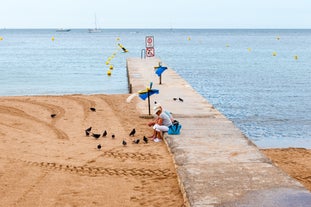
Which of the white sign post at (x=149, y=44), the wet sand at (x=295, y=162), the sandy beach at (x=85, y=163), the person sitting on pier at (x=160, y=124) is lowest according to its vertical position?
the wet sand at (x=295, y=162)

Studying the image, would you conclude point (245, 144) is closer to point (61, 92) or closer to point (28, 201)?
point (28, 201)

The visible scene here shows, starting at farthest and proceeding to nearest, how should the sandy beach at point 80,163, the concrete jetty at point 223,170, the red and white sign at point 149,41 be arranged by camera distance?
the red and white sign at point 149,41 < the sandy beach at point 80,163 < the concrete jetty at point 223,170

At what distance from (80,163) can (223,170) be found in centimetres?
329

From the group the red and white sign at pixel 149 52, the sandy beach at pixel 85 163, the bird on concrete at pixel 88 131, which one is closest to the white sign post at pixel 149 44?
the red and white sign at pixel 149 52

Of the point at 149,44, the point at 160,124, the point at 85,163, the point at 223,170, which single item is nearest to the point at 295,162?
the point at 223,170

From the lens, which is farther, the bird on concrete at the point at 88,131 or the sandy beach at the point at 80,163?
the bird on concrete at the point at 88,131

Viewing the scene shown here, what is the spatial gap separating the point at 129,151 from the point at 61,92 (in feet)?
48.6

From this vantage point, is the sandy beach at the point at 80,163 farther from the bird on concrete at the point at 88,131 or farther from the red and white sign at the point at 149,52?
the red and white sign at the point at 149,52

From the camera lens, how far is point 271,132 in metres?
15.8

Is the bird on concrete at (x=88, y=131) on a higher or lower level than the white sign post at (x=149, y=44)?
lower

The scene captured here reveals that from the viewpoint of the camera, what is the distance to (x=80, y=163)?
9977 millimetres

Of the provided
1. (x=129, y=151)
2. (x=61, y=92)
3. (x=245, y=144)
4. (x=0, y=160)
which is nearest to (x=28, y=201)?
(x=0, y=160)

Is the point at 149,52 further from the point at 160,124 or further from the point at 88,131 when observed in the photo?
the point at 160,124

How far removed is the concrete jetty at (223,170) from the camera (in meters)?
7.23
